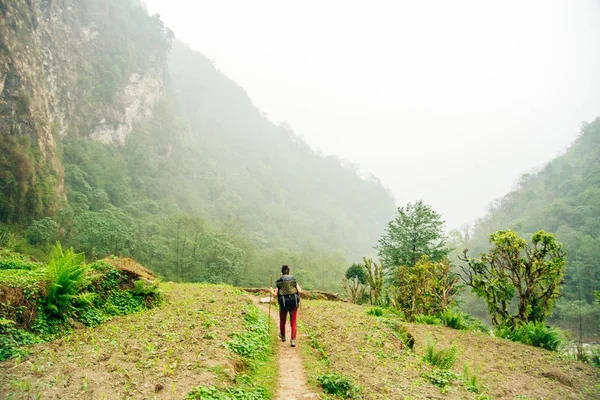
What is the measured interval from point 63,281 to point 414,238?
24293 millimetres

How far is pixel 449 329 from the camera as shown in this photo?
47.4 ft

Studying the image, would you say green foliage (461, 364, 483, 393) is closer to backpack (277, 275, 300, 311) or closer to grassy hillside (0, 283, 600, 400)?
grassy hillside (0, 283, 600, 400)

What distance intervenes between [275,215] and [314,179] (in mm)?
64423

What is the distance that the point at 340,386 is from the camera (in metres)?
6.40

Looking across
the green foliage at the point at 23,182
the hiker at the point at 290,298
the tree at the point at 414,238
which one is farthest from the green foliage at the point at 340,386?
the green foliage at the point at 23,182

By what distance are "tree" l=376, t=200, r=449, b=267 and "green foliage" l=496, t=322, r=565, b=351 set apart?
37.3 ft

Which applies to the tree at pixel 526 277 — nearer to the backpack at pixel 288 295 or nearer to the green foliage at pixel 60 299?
the backpack at pixel 288 295

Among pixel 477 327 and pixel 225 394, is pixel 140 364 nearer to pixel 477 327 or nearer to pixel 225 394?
pixel 225 394

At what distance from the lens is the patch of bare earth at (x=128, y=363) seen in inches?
192

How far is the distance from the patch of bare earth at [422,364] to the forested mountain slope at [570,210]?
37685 mm

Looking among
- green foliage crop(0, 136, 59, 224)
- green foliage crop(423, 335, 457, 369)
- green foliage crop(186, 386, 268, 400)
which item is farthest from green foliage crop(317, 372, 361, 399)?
green foliage crop(0, 136, 59, 224)

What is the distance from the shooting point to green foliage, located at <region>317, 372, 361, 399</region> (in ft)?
20.4

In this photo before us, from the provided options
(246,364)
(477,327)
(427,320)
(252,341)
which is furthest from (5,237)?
(477,327)

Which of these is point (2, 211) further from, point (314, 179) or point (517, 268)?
point (314, 179)
